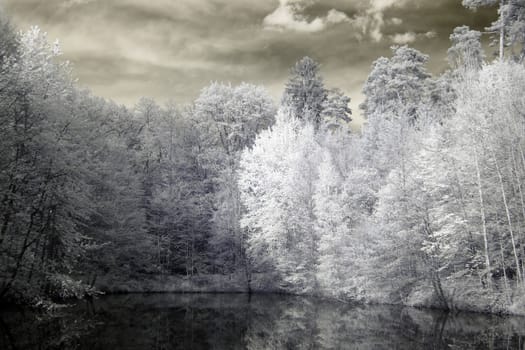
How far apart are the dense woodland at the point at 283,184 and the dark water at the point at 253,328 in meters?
1.68

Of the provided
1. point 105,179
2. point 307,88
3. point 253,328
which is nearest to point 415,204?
point 253,328

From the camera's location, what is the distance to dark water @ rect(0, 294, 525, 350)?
51.1 ft

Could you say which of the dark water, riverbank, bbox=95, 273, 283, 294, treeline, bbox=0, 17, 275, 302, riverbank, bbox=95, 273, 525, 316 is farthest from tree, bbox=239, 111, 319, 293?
the dark water

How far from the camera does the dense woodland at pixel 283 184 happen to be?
2073 cm

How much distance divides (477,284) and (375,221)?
703 centimetres

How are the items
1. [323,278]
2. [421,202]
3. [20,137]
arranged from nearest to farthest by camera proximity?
1. [20,137]
2. [421,202]
3. [323,278]

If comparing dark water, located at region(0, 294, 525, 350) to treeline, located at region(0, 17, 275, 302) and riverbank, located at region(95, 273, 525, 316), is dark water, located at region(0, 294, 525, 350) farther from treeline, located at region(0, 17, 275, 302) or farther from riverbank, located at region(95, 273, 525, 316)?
treeline, located at region(0, 17, 275, 302)

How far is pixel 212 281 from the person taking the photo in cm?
4034

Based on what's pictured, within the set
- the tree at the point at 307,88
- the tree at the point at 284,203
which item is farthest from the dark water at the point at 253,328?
the tree at the point at 307,88

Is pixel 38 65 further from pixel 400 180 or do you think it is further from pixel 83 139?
pixel 400 180

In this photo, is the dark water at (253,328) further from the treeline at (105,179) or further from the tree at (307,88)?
the tree at (307,88)

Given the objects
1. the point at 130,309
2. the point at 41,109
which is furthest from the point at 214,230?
the point at 41,109

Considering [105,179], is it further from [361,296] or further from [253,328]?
[361,296]

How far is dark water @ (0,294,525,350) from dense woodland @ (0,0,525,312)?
5.51 ft
